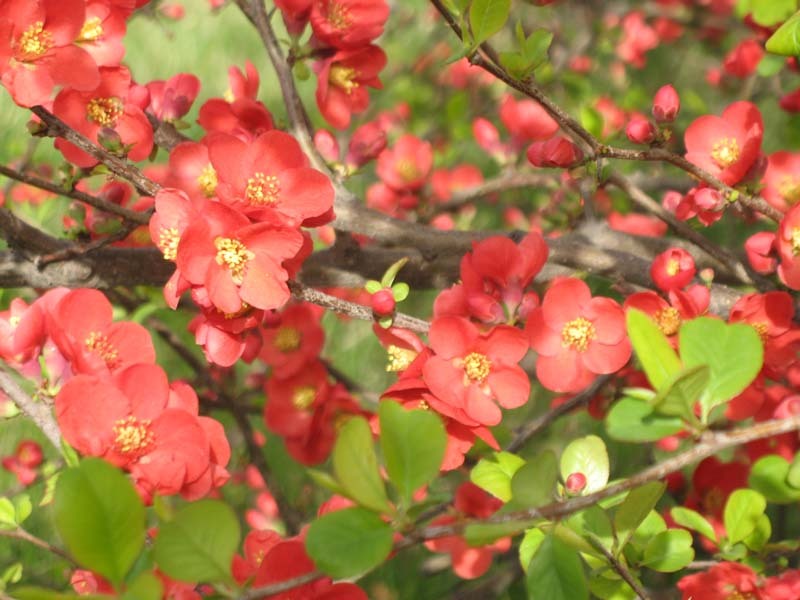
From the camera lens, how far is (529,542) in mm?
821

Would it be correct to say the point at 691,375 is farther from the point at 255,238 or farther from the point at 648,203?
the point at 648,203

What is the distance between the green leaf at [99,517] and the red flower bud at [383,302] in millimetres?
440

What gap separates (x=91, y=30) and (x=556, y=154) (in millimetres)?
566

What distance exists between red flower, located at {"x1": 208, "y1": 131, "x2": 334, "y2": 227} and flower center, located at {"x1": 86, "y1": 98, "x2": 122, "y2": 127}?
25cm

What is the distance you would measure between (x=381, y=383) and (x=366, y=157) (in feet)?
3.06

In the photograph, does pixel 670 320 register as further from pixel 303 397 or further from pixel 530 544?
pixel 303 397

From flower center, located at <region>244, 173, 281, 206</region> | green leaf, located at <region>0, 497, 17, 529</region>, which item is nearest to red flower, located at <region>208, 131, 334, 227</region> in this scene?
flower center, located at <region>244, 173, 281, 206</region>

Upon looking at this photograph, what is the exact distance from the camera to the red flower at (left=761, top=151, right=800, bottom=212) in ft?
3.92

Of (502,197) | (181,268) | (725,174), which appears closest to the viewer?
(181,268)

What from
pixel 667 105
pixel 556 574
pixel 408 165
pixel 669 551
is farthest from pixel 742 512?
pixel 408 165

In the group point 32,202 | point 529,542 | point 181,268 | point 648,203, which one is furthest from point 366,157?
point 32,202

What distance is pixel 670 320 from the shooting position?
3.19ft

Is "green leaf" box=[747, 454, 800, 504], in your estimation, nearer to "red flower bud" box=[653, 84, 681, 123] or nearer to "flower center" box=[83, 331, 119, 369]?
"red flower bud" box=[653, 84, 681, 123]

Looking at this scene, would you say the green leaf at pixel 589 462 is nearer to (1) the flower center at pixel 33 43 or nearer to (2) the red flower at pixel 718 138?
(2) the red flower at pixel 718 138
